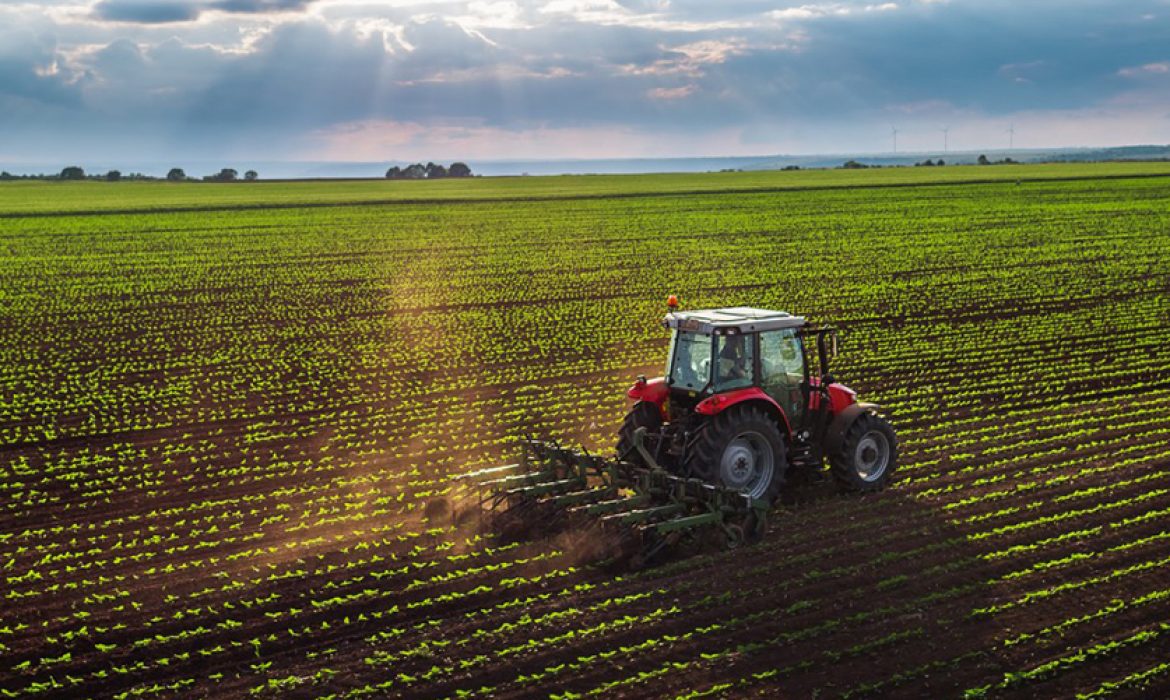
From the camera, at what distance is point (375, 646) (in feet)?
34.6

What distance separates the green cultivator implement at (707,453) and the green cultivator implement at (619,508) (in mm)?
14

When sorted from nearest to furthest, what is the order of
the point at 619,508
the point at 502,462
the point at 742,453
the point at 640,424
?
the point at 619,508, the point at 742,453, the point at 640,424, the point at 502,462

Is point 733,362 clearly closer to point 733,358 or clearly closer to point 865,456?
point 733,358

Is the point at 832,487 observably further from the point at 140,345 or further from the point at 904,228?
the point at 904,228

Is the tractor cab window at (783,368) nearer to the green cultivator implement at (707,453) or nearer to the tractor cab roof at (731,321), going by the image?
the green cultivator implement at (707,453)

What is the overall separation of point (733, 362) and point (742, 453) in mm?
1067

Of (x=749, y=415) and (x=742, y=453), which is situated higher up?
(x=749, y=415)

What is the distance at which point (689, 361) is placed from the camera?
1382cm

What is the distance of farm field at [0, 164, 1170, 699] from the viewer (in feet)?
33.6

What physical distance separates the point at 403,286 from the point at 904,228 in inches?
1072

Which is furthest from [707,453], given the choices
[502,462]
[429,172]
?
[429,172]

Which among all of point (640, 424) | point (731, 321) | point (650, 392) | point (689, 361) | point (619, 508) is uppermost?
point (731, 321)

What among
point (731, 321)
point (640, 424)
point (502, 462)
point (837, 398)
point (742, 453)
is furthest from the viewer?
point (502, 462)

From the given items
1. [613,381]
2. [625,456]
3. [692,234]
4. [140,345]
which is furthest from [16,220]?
[625,456]
